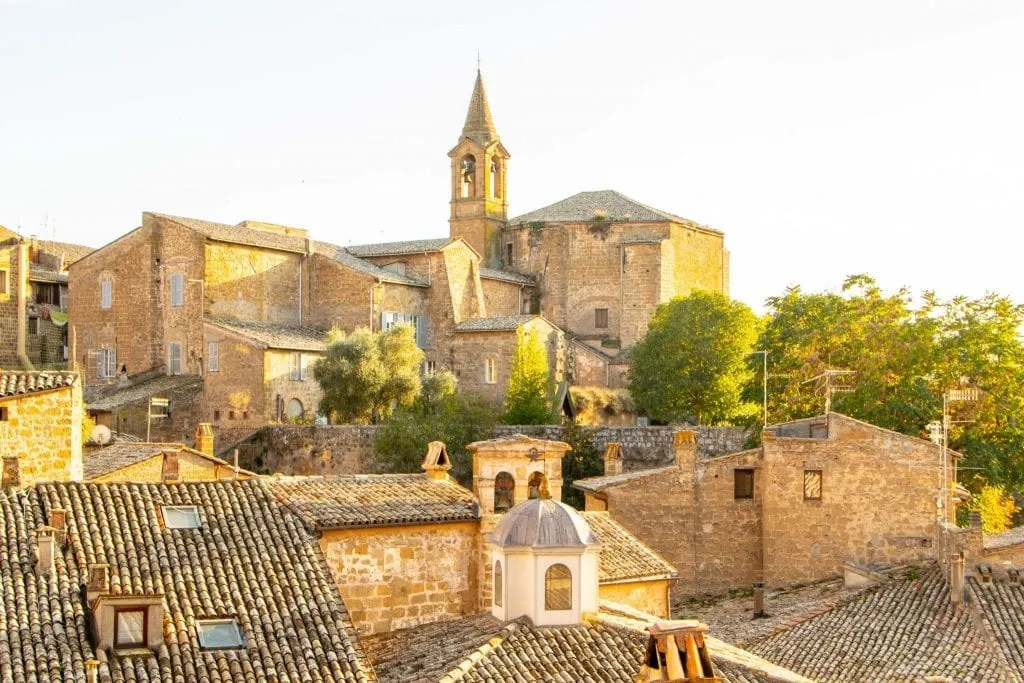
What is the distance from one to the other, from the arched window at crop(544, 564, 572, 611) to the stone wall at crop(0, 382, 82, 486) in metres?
7.70

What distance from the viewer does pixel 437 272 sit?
57906mm

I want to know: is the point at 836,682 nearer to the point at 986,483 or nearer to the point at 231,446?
the point at 986,483

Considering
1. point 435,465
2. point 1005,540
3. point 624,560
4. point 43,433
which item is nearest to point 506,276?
point 1005,540

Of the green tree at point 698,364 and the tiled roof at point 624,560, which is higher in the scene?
the green tree at point 698,364

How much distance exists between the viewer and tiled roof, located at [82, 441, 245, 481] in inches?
1181

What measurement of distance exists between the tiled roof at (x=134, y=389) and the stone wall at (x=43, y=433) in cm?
2764

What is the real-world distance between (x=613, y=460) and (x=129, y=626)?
24.0 meters

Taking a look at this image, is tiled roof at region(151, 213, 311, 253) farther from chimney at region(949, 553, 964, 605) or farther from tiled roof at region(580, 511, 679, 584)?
chimney at region(949, 553, 964, 605)

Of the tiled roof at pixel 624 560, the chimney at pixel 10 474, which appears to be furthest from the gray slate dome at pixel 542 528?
the chimney at pixel 10 474

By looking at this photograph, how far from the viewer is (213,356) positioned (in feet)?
170

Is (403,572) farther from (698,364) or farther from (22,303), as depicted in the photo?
(22,303)

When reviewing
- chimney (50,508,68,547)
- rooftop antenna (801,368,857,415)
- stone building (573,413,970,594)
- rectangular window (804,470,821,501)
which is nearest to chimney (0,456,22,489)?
chimney (50,508,68,547)

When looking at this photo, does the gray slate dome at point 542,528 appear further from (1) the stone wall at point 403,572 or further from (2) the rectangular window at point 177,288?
(2) the rectangular window at point 177,288

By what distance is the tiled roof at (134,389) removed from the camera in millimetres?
50375
